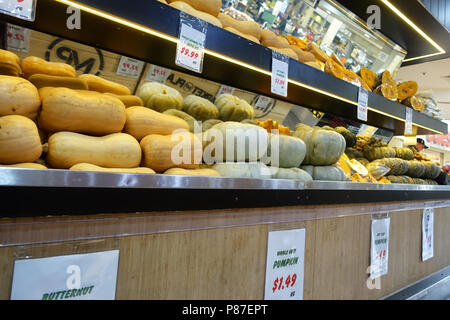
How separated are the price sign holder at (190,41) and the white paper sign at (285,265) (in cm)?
53

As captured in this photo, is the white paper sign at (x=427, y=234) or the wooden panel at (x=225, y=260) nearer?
the wooden panel at (x=225, y=260)

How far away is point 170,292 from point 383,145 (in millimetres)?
1789

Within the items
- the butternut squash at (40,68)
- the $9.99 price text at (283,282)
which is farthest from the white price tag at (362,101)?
the butternut squash at (40,68)

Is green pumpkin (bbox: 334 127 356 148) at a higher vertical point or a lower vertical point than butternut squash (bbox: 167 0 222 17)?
lower

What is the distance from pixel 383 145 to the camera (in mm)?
1968

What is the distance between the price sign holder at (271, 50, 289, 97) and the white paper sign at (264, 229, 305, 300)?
482 mm

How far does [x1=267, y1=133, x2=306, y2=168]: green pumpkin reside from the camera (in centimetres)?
102

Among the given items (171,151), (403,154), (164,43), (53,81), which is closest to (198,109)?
(164,43)

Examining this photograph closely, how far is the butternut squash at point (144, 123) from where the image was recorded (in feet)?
2.56

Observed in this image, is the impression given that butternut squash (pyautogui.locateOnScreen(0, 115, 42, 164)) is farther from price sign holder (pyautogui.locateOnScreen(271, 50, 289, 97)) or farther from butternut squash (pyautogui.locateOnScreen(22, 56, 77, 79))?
price sign holder (pyautogui.locateOnScreen(271, 50, 289, 97))

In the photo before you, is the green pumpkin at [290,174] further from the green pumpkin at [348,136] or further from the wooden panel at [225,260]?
the green pumpkin at [348,136]

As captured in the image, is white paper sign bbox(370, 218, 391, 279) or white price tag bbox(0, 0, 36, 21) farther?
white paper sign bbox(370, 218, 391, 279)

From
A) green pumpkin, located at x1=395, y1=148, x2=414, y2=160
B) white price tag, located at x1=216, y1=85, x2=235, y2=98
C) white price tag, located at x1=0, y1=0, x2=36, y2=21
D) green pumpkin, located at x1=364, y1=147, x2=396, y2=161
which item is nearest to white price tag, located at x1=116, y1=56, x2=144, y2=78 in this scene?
white price tag, located at x1=216, y1=85, x2=235, y2=98

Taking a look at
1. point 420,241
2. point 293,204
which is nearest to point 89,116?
point 293,204
